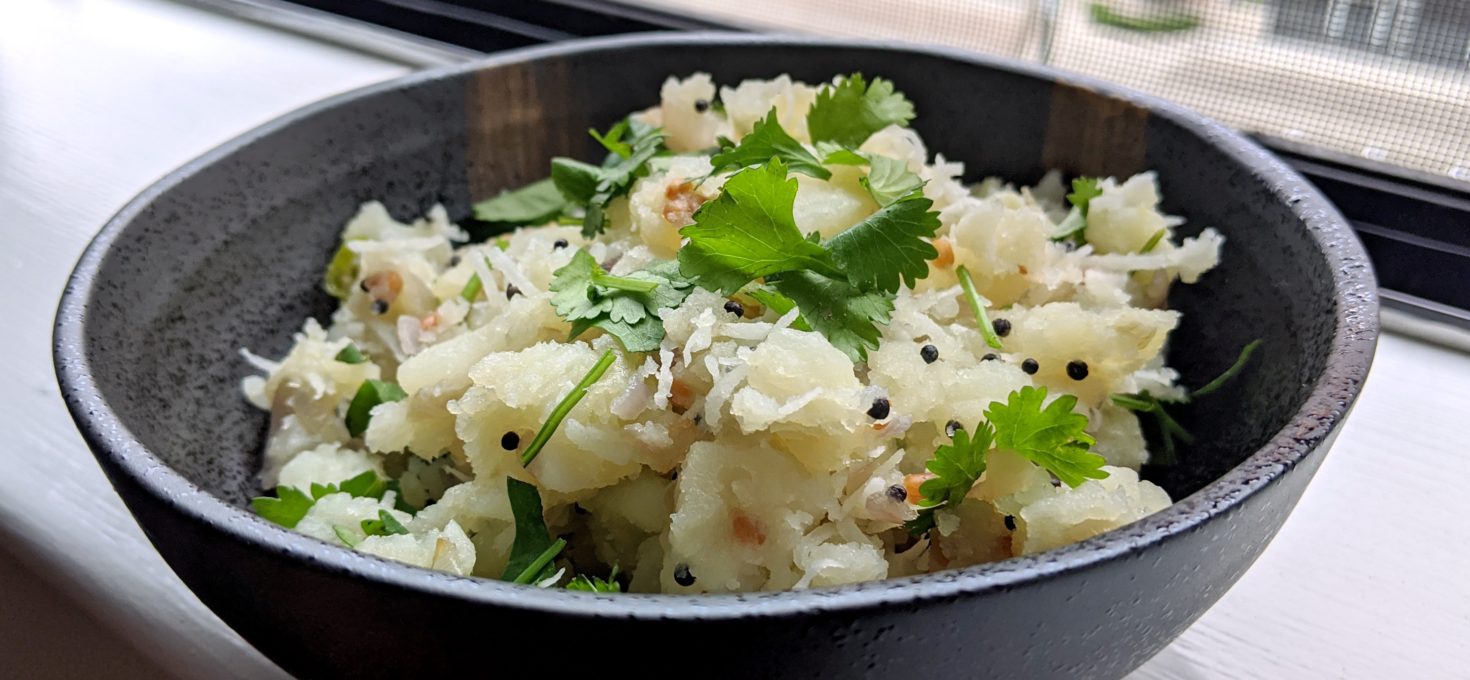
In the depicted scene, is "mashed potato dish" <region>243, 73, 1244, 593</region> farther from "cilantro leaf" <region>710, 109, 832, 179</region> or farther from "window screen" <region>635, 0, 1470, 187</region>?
"window screen" <region>635, 0, 1470, 187</region>

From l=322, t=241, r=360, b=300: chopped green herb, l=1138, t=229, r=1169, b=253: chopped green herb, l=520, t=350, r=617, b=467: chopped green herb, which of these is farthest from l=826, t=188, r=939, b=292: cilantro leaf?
l=322, t=241, r=360, b=300: chopped green herb

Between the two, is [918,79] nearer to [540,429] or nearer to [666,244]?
[666,244]

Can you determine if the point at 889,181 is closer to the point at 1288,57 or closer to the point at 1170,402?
the point at 1170,402

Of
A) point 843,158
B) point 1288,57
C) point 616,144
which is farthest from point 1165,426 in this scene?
point 1288,57

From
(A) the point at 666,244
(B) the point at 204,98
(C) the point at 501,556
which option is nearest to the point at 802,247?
(A) the point at 666,244

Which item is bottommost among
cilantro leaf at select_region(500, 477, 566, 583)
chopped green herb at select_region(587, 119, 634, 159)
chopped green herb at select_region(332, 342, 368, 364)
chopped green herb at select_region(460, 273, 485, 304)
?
chopped green herb at select_region(332, 342, 368, 364)

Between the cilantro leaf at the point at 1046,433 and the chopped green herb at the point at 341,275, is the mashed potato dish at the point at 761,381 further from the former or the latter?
the chopped green herb at the point at 341,275
